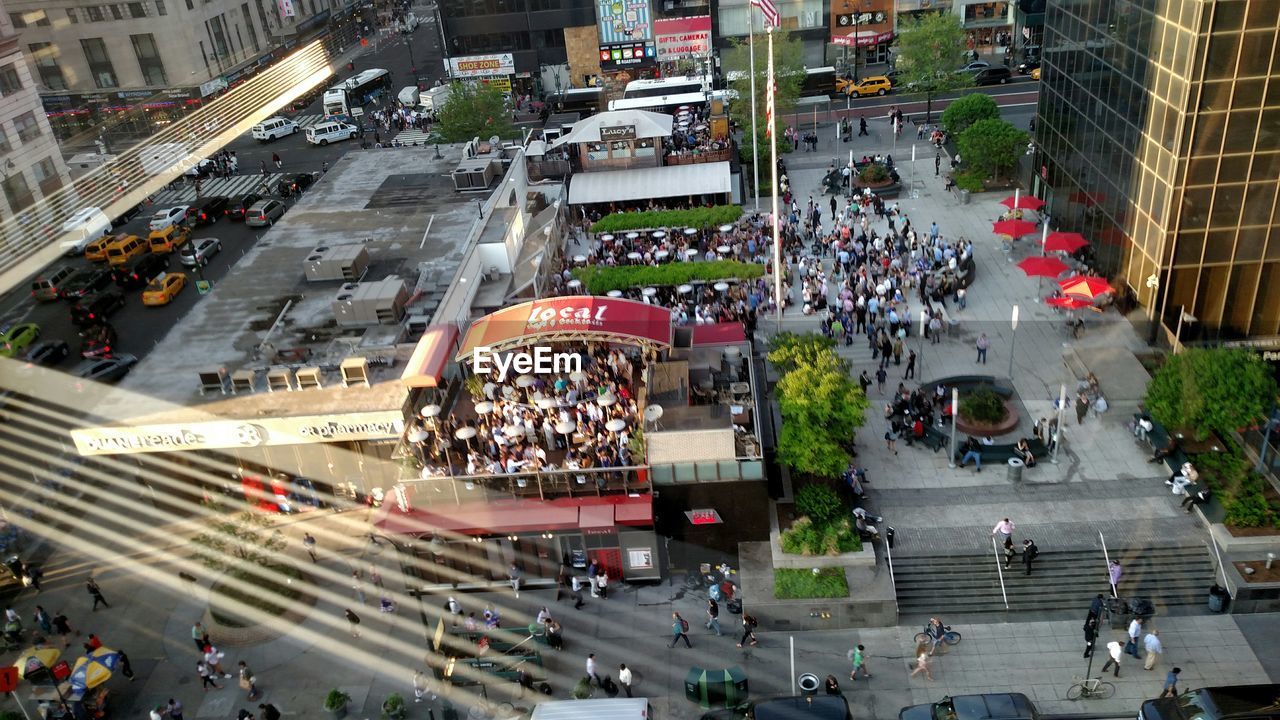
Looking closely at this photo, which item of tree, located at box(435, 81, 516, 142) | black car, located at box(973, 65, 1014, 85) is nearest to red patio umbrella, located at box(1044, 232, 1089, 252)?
black car, located at box(973, 65, 1014, 85)

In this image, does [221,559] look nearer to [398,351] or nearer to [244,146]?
[398,351]

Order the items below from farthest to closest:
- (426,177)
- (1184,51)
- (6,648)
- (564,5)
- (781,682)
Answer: (564,5)
(426,177)
(1184,51)
(6,648)
(781,682)

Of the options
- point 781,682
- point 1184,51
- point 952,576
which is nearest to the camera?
point 781,682

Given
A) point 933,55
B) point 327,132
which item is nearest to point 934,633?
point 933,55

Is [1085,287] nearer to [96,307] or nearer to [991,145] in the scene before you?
[991,145]

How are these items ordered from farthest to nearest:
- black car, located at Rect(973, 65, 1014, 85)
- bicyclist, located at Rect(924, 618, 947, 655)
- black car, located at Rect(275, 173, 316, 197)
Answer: black car, located at Rect(973, 65, 1014, 85) → black car, located at Rect(275, 173, 316, 197) → bicyclist, located at Rect(924, 618, 947, 655)

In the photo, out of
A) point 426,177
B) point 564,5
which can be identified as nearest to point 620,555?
point 426,177

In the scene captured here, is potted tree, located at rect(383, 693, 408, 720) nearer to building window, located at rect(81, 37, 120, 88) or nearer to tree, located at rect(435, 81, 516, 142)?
tree, located at rect(435, 81, 516, 142)
